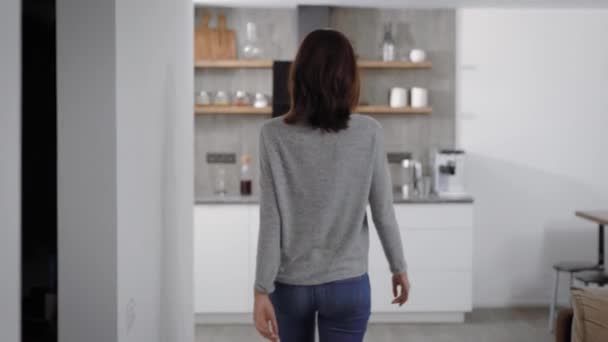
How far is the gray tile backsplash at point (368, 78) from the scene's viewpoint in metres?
4.96

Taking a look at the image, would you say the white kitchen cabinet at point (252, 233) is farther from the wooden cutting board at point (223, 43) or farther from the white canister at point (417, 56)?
the white canister at point (417, 56)

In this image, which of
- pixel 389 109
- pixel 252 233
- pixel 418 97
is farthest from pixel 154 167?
pixel 418 97

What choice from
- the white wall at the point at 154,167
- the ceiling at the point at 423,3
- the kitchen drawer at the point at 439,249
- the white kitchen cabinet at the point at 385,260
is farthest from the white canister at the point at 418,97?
the white wall at the point at 154,167

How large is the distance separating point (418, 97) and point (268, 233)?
10.8 feet

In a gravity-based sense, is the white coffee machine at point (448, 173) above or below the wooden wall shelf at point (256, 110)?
below

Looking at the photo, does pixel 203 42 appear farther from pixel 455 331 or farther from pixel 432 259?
pixel 455 331

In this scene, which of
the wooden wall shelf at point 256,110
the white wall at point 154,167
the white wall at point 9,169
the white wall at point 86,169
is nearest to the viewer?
the white wall at point 9,169

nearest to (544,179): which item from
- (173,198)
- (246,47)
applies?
(246,47)

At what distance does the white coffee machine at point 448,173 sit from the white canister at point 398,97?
0.44 meters

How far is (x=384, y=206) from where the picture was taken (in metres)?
1.87

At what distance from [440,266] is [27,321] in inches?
129

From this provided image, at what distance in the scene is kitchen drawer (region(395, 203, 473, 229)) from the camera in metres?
4.48

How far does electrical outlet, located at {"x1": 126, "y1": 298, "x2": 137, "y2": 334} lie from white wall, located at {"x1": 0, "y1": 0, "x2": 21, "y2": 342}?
22.4 inches

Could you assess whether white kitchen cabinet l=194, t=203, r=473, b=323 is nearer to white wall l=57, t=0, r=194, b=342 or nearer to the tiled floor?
the tiled floor
